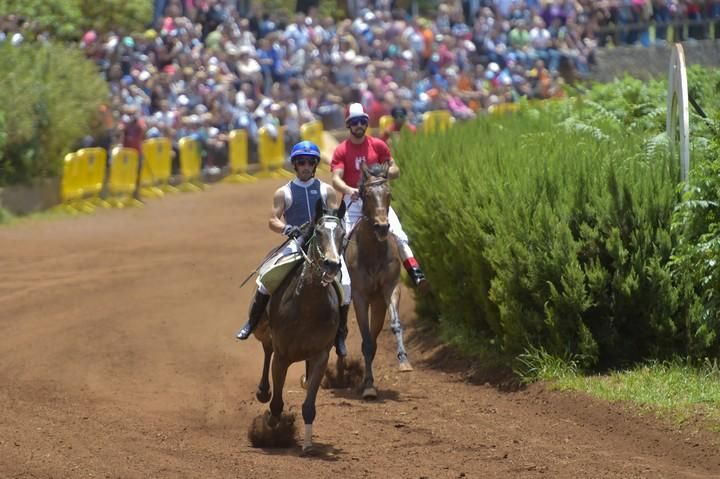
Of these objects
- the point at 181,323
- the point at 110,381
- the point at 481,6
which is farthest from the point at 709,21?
the point at 110,381

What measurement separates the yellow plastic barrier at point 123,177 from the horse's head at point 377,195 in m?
14.4

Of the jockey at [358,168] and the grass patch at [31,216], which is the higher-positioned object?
the jockey at [358,168]

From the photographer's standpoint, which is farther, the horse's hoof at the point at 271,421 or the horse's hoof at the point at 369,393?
the horse's hoof at the point at 369,393

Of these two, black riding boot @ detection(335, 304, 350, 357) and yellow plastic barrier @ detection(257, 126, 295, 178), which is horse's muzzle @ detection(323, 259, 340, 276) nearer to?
black riding boot @ detection(335, 304, 350, 357)

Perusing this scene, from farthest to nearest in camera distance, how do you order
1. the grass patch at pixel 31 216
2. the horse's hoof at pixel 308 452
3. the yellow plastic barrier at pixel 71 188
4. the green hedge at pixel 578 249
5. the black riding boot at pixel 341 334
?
1. the yellow plastic barrier at pixel 71 188
2. the grass patch at pixel 31 216
3. the green hedge at pixel 578 249
4. the black riding boot at pixel 341 334
5. the horse's hoof at pixel 308 452

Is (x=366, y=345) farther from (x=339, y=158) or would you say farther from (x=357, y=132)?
(x=357, y=132)

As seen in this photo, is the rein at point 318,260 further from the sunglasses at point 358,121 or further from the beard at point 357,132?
the beard at point 357,132

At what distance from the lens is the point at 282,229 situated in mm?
12961

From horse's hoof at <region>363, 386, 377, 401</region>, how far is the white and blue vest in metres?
2.70

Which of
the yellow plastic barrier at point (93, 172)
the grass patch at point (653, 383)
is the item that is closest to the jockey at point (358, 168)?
the grass patch at point (653, 383)

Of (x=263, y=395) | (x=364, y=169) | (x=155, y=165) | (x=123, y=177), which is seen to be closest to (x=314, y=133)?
(x=155, y=165)

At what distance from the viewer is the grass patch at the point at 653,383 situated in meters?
13.3

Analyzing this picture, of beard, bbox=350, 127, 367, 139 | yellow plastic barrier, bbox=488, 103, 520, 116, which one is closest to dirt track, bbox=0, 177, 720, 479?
beard, bbox=350, 127, 367, 139

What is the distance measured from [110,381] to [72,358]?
40.4 inches
